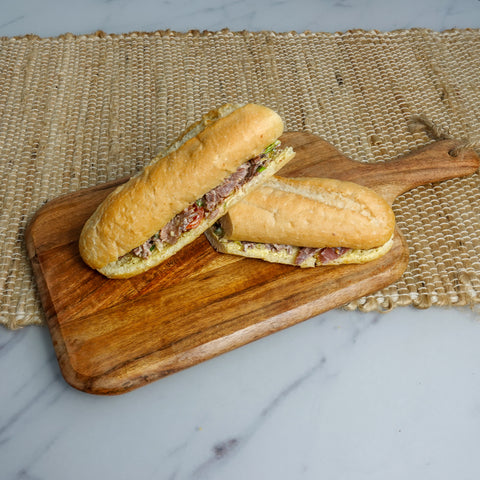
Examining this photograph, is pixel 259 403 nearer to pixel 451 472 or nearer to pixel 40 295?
pixel 451 472

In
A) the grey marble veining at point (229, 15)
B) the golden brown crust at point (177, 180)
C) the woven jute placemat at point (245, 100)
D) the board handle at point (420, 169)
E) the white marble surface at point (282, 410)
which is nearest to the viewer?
the white marble surface at point (282, 410)

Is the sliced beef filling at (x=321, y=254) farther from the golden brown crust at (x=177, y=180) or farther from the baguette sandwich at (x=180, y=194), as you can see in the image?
the golden brown crust at (x=177, y=180)

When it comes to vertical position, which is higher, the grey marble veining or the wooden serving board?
the grey marble veining

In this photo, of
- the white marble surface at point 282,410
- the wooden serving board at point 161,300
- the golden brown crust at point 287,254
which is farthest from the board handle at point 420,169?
the white marble surface at point 282,410

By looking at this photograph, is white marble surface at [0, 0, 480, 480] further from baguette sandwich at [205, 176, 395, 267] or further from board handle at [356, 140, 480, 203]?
board handle at [356, 140, 480, 203]

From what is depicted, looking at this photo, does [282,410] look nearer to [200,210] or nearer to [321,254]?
[321,254]

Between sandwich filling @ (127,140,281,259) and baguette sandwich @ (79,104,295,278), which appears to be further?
sandwich filling @ (127,140,281,259)

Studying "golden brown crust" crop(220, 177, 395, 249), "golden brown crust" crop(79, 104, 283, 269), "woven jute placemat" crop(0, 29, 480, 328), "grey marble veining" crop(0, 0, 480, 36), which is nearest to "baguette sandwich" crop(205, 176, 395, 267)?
"golden brown crust" crop(220, 177, 395, 249)
